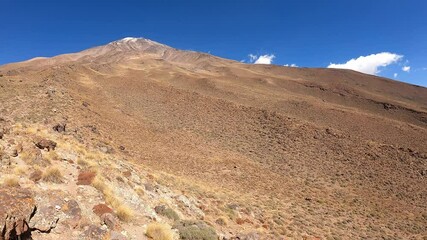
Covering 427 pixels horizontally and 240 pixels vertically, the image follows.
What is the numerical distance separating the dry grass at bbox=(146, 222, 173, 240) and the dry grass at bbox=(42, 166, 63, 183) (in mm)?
3577

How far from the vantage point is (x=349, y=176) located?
2961 centimetres

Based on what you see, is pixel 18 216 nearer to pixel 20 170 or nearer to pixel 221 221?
pixel 20 170

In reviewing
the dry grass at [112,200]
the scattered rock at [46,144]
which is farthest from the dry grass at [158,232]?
the scattered rock at [46,144]

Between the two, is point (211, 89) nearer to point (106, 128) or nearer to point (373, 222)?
point (106, 128)

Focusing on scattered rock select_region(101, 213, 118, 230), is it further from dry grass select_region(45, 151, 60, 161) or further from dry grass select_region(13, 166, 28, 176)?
dry grass select_region(45, 151, 60, 161)

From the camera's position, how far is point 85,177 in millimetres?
11883

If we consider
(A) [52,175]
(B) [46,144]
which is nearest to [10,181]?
(A) [52,175]

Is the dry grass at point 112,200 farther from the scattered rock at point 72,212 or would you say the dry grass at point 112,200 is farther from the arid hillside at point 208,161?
the scattered rock at point 72,212

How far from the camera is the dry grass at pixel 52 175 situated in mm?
10867

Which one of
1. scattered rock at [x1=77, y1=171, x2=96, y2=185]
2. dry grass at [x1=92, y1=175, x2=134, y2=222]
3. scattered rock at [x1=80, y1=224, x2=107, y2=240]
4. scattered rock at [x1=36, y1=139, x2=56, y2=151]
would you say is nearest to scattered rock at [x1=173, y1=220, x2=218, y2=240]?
dry grass at [x1=92, y1=175, x2=134, y2=222]

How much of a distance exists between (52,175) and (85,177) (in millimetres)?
1187

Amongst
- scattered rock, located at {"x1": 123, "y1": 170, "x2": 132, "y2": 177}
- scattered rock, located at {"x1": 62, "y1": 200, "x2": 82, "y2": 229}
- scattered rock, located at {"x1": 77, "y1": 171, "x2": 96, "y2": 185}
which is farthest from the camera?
scattered rock, located at {"x1": 123, "y1": 170, "x2": 132, "y2": 177}

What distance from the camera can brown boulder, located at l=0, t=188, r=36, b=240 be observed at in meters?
7.29

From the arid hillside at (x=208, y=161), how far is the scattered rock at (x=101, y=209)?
0.19 m
